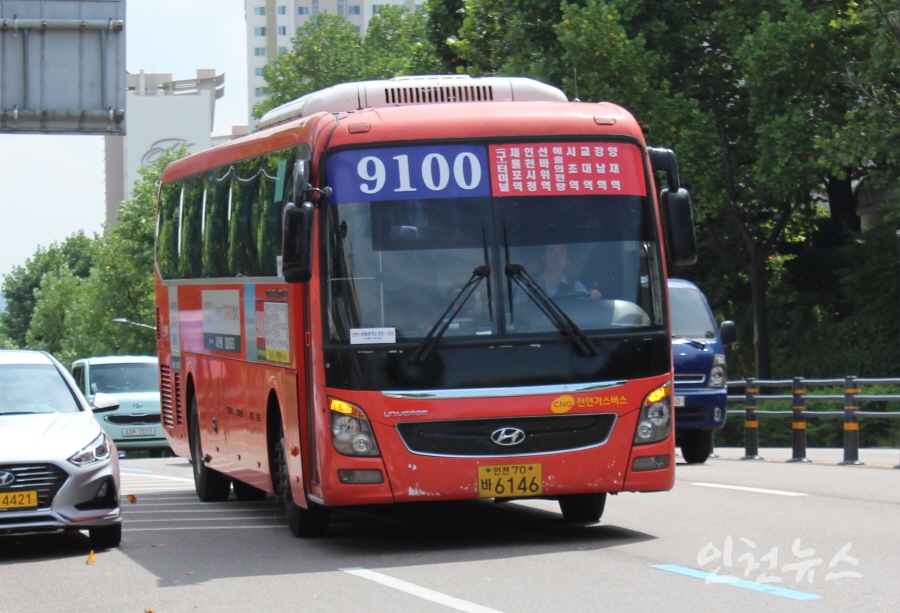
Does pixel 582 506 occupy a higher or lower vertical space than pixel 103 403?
lower

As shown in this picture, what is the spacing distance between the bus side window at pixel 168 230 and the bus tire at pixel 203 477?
160 cm

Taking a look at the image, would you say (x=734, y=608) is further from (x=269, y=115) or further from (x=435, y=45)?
(x=435, y=45)

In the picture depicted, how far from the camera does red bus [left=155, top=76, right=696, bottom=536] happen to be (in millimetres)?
10211

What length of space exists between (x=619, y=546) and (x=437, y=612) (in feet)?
9.03

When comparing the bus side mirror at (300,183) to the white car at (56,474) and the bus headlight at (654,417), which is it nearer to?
the white car at (56,474)

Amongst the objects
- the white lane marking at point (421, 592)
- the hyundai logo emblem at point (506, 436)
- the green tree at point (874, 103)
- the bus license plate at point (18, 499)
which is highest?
the green tree at point (874, 103)

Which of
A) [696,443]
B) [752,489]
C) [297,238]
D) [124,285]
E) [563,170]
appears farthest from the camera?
[124,285]

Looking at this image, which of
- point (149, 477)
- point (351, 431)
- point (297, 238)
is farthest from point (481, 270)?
point (149, 477)

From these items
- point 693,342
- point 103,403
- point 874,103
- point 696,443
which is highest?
point 874,103

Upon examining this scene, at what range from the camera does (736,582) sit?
8625 mm

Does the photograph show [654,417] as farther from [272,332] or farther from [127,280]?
[127,280]

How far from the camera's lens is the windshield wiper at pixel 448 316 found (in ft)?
33.4

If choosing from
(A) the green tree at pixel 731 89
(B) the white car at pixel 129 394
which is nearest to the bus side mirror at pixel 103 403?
(B) the white car at pixel 129 394

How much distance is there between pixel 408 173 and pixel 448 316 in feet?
3.28
